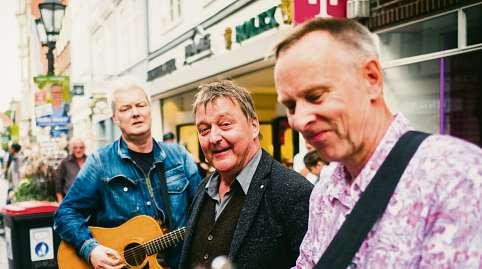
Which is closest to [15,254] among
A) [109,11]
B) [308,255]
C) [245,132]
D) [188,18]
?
[245,132]

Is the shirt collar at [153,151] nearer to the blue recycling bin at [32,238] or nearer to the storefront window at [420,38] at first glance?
the blue recycling bin at [32,238]

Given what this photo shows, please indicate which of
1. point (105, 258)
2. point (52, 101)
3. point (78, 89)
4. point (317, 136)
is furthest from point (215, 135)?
point (78, 89)

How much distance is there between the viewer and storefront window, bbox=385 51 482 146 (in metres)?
4.99

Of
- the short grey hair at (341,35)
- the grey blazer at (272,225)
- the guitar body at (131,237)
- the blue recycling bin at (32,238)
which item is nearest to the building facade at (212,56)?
the blue recycling bin at (32,238)

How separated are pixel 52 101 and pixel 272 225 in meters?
15.4

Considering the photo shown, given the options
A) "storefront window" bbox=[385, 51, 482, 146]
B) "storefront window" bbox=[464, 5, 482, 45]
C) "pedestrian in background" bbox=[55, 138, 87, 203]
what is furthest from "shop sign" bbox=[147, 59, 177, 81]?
"storefront window" bbox=[464, 5, 482, 45]

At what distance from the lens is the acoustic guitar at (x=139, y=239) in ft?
9.75

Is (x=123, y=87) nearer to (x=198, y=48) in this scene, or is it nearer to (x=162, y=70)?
(x=198, y=48)

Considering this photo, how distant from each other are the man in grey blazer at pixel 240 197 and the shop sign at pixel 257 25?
5.77m

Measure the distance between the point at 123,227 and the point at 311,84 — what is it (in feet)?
7.08

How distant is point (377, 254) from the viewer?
1092 millimetres

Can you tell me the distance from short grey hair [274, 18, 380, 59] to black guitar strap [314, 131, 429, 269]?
8.2 inches

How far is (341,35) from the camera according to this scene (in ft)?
3.92

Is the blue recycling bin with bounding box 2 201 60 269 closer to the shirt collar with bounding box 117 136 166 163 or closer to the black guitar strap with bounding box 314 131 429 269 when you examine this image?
the shirt collar with bounding box 117 136 166 163
